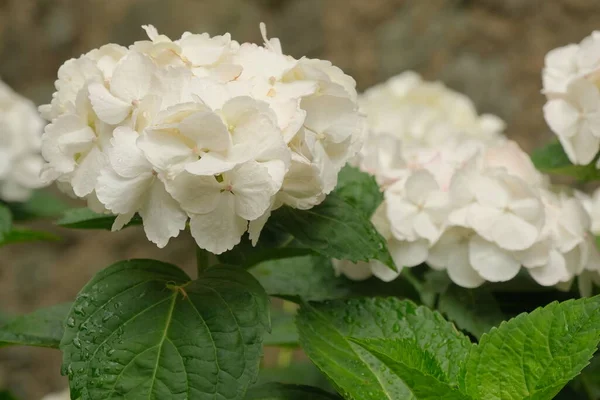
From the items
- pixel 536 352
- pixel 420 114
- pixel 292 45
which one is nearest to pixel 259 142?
pixel 536 352

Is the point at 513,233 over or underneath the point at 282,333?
over

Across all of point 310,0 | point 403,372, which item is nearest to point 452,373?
point 403,372

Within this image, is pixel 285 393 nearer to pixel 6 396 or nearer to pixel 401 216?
pixel 401 216

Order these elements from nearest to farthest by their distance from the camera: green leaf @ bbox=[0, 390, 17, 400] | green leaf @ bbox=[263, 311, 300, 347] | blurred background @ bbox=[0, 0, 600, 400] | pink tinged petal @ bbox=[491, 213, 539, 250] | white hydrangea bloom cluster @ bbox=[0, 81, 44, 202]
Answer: pink tinged petal @ bbox=[491, 213, 539, 250]
green leaf @ bbox=[263, 311, 300, 347]
green leaf @ bbox=[0, 390, 17, 400]
white hydrangea bloom cluster @ bbox=[0, 81, 44, 202]
blurred background @ bbox=[0, 0, 600, 400]

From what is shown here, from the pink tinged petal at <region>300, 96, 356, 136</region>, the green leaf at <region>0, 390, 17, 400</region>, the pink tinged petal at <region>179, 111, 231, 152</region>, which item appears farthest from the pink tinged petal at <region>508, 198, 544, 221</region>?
the green leaf at <region>0, 390, 17, 400</region>

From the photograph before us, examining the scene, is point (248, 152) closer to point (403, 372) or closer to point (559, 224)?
point (403, 372)

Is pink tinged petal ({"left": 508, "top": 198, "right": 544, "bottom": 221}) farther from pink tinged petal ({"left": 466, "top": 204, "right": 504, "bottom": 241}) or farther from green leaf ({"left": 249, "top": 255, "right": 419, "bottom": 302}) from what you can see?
green leaf ({"left": 249, "top": 255, "right": 419, "bottom": 302})
